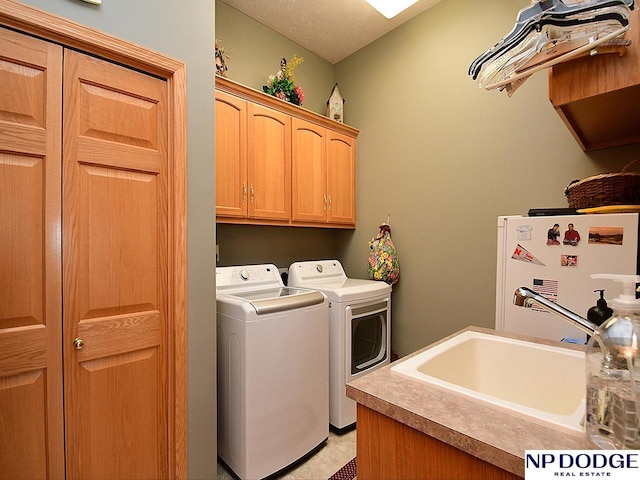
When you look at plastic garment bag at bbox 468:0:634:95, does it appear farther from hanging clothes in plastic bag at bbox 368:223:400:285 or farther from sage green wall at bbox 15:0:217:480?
hanging clothes in plastic bag at bbox 368:223:400:285

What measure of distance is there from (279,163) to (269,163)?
0.09 metres

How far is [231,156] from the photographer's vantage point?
7.00ft

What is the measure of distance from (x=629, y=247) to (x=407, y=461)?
129cm

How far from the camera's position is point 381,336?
2518 millimetres

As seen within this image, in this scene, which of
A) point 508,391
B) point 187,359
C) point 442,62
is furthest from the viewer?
point 442,62

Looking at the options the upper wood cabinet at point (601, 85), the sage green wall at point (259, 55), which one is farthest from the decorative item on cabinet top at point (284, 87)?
the upper wood cabinet at point (601, 85)

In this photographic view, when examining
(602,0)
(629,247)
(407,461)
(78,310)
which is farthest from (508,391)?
(78,310)

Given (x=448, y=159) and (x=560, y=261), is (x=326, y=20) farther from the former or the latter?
(x=560, y=261)

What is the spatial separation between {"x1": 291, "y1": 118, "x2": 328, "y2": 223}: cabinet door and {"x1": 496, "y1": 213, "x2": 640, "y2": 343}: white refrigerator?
143 centimetres

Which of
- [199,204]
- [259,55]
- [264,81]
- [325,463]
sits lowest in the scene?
[325,463]

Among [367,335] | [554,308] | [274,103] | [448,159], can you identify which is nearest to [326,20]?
[274,103]

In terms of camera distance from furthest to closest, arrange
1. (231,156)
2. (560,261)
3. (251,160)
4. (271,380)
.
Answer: (251,160), (231,156), (271,380), (560,261)

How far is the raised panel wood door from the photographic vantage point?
125 centimetres

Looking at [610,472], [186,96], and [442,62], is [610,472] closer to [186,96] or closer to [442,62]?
[186,96]
